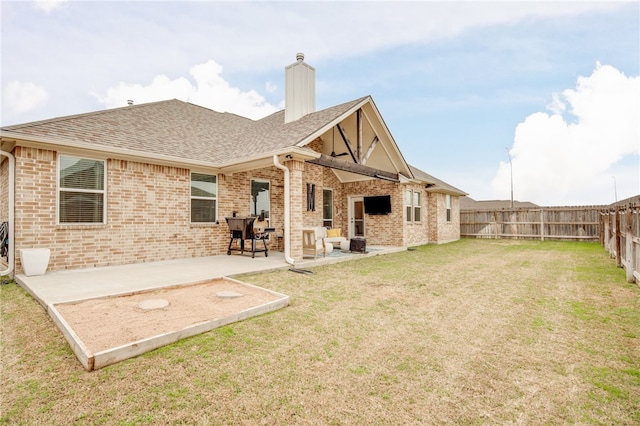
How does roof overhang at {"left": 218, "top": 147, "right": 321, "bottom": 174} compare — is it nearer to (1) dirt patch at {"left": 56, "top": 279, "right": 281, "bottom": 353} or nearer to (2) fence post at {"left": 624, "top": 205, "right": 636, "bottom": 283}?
(1) dirt patch at {"left": 56, "top": 279, "right": 281, "bottom": 353}

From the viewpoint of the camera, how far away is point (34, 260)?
20.6 feet

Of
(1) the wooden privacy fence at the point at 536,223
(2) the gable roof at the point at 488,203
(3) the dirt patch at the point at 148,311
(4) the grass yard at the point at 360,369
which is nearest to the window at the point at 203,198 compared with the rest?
(3) the dirt patch at the point at 148,311

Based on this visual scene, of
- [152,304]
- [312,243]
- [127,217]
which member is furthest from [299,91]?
[152,304]

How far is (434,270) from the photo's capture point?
26.3 feet

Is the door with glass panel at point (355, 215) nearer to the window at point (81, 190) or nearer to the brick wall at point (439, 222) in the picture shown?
the brick wall at point (439, 222)

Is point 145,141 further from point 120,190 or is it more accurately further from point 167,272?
point 167,272

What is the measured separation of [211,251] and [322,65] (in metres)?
8.74

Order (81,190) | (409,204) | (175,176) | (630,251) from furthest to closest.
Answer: (409,204) < (175,176) < (81,190) < (630,251)

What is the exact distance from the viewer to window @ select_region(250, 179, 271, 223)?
10.8m

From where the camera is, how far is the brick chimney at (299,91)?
1150 centimetres

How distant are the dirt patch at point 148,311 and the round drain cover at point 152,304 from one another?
13mm

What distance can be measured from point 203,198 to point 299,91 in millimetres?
5559

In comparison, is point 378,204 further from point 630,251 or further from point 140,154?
point 140,154

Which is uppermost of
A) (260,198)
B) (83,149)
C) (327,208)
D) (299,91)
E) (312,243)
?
(299,91)
